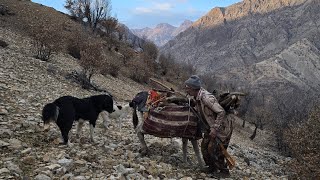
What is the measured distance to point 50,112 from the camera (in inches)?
296

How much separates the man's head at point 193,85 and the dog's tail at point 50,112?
2631mm

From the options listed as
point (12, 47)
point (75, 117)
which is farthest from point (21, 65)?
point (75, 117)

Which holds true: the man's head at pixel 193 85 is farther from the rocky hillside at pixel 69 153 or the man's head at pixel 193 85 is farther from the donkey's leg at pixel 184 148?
the rocky hillside at pixel 69 153

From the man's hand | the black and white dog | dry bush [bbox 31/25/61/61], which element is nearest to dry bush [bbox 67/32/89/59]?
dry bush [bbox 31/25/61/61]

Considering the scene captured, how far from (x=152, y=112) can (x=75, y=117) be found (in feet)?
5.71

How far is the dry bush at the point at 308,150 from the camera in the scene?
439 inches

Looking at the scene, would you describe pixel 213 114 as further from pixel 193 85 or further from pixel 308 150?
pixel 308 150

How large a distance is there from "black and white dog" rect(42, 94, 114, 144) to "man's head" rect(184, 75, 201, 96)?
2242 millimetres

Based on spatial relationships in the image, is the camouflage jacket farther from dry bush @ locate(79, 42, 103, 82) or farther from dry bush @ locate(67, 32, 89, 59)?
dry bush @ locate(67, 32, 89, 59)

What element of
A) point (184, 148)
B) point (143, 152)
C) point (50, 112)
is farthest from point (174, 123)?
point (50, 112)

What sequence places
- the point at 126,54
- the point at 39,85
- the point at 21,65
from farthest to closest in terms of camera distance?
the point at 126,54
the point at 21,65
the point at 39,85

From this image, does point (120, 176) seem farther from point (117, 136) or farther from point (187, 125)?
point (117, 136)

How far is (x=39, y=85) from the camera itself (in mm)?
14539

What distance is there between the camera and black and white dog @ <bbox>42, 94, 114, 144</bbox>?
24.7 feet
